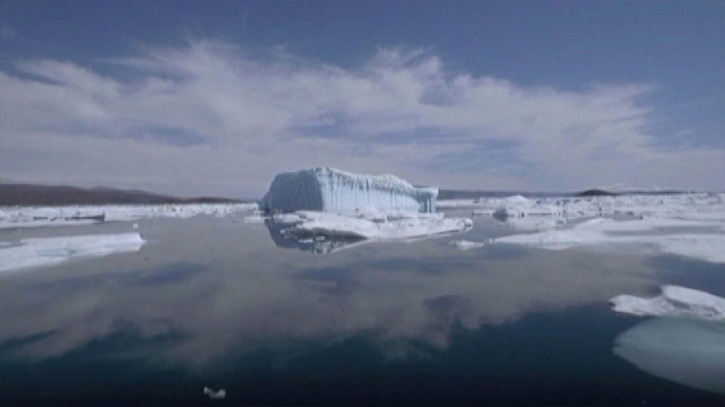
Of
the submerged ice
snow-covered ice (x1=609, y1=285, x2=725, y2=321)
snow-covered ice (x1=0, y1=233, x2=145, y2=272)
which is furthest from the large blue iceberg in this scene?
the submerged ice

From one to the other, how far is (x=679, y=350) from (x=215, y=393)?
3180 millimetres

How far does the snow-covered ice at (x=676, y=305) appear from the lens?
4.07 m

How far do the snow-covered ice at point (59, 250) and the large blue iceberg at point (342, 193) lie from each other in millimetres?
9080

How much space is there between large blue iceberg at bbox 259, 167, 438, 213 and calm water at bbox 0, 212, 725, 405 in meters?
11.9

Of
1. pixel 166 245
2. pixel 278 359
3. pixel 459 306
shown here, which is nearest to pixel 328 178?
pixel 166 245

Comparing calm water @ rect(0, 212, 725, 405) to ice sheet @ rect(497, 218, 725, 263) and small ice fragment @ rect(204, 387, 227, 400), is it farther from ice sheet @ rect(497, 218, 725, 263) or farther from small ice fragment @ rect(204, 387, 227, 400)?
ice sheet @ rect(497, 218, 725, 263)

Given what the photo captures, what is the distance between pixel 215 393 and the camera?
2752 millimetres

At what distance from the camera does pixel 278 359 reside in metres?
3.25

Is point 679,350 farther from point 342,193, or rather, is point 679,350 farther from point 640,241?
point 342,193

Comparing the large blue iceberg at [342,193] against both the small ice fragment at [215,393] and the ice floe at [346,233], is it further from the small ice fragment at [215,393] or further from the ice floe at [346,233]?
the small ice fragment at [215,393]

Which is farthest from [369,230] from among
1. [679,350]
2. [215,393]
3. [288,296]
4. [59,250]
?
[215,393]

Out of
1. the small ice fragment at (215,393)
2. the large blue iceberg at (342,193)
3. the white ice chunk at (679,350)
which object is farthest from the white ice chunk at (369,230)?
the small ice fragment at (215,393)

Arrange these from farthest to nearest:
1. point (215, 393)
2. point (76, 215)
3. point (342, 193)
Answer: point (76, 215)
point (342, 193)
point (215, 393)

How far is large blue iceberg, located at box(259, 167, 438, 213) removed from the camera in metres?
18.9
